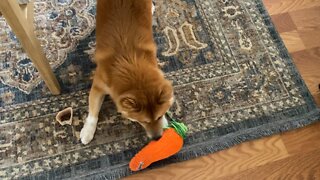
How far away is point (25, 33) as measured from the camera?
1.22 meters

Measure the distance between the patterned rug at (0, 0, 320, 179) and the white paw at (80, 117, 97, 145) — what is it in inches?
1.2

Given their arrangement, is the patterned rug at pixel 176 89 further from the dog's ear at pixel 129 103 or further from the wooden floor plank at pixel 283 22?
the dog's ear at pixel 129 103

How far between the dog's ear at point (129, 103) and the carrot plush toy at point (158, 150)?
0.95 feet

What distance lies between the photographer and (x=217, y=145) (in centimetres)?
155

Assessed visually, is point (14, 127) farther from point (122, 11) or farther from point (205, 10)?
point (205, 10)

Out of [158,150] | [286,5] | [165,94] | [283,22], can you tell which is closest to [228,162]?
[158,150]

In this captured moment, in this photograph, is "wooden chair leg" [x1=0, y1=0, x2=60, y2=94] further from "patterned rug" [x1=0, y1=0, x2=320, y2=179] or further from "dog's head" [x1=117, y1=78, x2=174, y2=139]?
"dog's head" [x1=117, y1=78, x2=174, y2=139]

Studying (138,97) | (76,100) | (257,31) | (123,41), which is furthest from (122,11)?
(257,31)

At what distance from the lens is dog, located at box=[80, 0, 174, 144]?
3.97 ft

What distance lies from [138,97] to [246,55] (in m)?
0.78

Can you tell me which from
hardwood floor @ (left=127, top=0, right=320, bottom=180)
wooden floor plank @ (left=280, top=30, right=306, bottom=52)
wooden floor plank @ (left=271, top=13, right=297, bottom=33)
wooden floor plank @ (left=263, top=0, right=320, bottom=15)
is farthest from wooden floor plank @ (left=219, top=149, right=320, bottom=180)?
wooden floor plank @ (left=263, top=0, right=320, bottom=15)

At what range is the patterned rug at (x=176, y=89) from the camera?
1504 mm

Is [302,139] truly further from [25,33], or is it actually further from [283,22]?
[25,33]

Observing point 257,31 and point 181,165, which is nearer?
point 181,165
